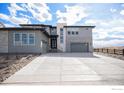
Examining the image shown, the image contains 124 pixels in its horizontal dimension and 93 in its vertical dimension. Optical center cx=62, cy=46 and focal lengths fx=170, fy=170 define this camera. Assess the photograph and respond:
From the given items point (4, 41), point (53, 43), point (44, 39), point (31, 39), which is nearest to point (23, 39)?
point (31, 39)

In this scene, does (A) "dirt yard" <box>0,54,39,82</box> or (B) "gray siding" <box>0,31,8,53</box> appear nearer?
(A) "dirt yard" <box>0,54,39,82</box>

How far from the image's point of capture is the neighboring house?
842 inches

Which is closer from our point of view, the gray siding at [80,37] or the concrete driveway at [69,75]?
the concrete driveway at [69,75]

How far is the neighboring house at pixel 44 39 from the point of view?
2139 centimetres

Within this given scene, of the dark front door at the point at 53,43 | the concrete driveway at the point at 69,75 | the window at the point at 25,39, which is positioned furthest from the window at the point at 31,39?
the dark front door at the point at 53,43

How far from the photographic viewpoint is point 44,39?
2733 cm

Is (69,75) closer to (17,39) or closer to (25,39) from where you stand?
(25,39)

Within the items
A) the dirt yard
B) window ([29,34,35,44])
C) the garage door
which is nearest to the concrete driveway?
the dirt yard

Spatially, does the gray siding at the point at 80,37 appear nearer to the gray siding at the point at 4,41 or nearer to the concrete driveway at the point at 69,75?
the gray siding at the point at 4,41

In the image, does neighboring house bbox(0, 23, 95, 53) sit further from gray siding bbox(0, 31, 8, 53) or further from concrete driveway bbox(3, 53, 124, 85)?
concrete driveway bbox(3, 53, 124, 85)

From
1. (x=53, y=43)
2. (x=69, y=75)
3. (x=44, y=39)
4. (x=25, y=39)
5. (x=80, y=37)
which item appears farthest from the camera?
(x=53, y=43)

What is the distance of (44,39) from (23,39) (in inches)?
245
